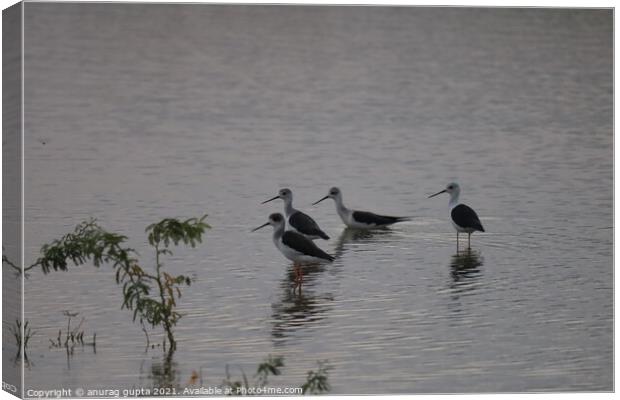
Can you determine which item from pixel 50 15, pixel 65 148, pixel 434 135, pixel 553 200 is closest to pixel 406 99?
pixel 434 135

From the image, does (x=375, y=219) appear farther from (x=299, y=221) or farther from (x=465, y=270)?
(x=465, y=270)

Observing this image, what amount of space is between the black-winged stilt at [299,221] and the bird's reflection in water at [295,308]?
72.1 inches

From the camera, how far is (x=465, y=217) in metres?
16.3

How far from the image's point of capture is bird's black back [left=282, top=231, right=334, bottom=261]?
15.0 meters

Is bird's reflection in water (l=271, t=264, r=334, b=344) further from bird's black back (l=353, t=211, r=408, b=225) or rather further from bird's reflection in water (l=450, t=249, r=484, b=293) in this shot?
bird's black back (l=353, t=211, r=408, b=225)

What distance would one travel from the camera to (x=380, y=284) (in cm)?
1439

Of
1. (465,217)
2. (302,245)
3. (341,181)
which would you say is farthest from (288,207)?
(302,245)

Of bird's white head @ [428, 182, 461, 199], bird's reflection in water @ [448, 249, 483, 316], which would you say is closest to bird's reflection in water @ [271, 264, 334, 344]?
bird's reflection in water @ [448, 249, 483, 316]

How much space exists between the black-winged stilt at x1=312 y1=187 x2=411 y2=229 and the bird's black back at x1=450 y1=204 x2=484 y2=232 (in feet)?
2.99

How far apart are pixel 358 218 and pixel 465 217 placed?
4.45 feet

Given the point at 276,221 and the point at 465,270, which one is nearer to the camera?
the point at 465,270

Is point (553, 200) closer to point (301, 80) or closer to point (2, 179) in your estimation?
point (301, 80)

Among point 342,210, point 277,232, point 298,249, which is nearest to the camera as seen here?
point 298,249

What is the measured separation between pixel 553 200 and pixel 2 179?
653 centimetres
